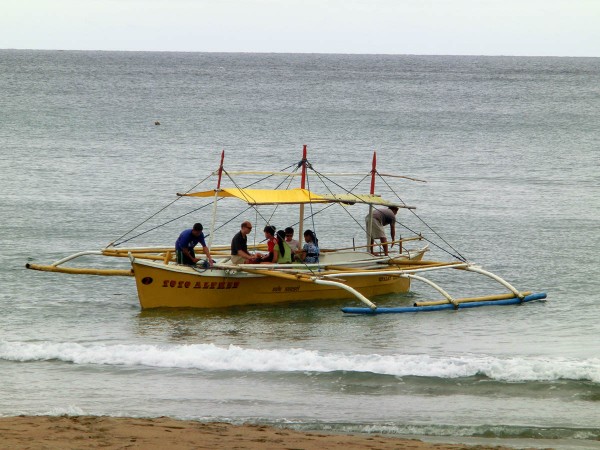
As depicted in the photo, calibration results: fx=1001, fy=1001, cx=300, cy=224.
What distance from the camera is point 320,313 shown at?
20.2m

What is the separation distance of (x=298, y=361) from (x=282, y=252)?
4.66 meters

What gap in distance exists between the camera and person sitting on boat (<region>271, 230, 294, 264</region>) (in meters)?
20.3

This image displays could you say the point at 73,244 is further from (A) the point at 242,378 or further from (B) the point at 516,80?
(B) the point at 516,80

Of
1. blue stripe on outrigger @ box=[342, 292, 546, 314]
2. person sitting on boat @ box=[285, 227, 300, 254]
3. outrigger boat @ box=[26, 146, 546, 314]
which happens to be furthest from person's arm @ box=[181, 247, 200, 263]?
blue stripe on outrigger @ box=[342, 292, 546, 314]

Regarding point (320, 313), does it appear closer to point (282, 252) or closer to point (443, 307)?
point (282, 252)

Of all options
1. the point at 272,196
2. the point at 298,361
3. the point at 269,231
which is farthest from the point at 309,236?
the point at 298,361

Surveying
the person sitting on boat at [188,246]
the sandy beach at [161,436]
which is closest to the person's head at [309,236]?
the person sitting on boat at [188,246]

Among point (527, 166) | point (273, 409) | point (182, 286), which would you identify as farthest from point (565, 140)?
point (273, 409)

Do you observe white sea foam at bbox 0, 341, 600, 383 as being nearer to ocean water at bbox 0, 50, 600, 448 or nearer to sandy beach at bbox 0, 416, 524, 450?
ocean water at bbox 0, 50, 600, 448

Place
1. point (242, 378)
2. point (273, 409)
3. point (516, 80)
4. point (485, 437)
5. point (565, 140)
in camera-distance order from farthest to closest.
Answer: point (516, 80)
point (565, 140)
point (242, 378)
point (273, 409)
point (485, 437)

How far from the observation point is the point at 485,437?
1273 cm

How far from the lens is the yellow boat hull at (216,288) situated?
1930cm

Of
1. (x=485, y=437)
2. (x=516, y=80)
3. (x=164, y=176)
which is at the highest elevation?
(x=516, y=80)

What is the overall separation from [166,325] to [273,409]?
553 cm
